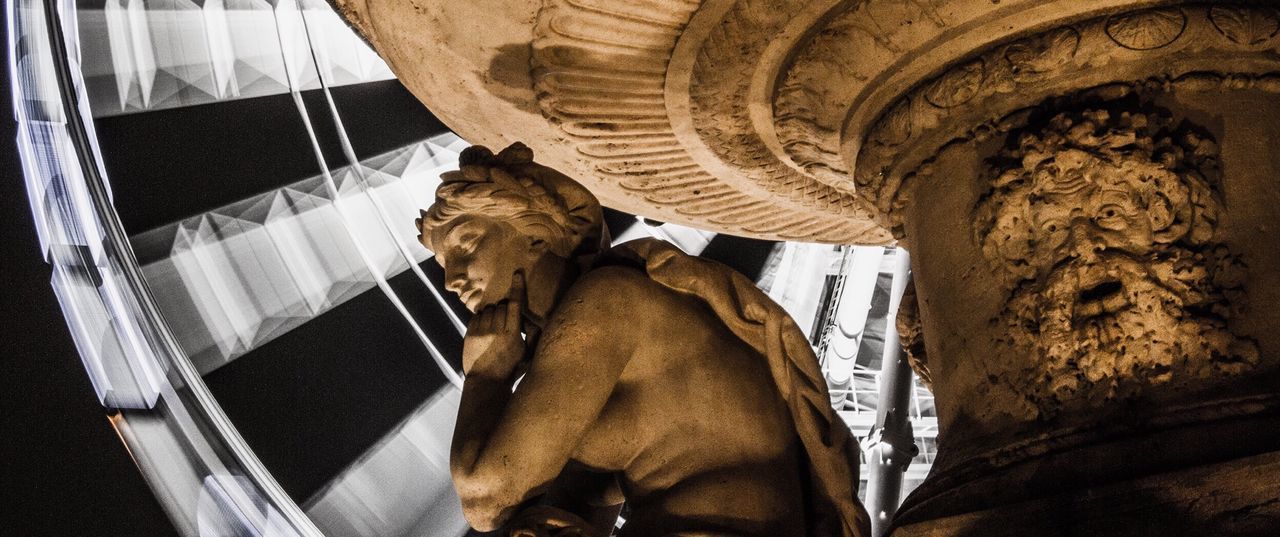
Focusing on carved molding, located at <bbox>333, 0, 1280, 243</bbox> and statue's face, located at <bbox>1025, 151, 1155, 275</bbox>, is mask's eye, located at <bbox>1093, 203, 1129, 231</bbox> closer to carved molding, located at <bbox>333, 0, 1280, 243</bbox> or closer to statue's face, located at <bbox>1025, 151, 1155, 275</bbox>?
statue's face, located at <bbox>1025, 151, 1155, 275</bbox>

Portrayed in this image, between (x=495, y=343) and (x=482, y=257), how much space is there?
23 centimetres

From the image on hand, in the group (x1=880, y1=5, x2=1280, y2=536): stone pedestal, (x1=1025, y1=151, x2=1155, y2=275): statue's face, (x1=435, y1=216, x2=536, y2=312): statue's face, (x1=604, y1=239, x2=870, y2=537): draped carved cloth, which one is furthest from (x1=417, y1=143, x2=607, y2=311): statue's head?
(x1=1025, y1=151, x2=1155, y2=275): statue's face

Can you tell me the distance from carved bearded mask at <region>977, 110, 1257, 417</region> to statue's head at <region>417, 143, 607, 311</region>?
1020mm

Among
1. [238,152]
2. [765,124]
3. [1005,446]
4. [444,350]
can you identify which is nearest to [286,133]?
[238,152]

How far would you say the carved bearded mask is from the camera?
272 cm

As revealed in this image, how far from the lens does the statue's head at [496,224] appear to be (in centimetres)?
327

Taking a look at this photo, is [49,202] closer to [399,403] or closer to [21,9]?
[21,9]

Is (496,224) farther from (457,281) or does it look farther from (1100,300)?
(1100,300)

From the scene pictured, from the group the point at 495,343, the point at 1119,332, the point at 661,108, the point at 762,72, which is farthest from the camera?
the point at 661,108

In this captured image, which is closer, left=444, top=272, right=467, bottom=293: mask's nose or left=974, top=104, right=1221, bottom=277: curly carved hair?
left=974, top=104, right=1221, bottom=277: curly carved hair

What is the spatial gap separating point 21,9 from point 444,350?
145 inches

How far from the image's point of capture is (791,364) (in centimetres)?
313

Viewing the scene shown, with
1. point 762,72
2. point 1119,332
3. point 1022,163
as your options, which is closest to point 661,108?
point 762,72

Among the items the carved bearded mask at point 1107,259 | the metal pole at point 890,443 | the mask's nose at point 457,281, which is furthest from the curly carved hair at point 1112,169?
the metal pole at point 890,443
